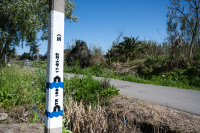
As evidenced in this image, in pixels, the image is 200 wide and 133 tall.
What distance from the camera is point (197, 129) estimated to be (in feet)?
11.0

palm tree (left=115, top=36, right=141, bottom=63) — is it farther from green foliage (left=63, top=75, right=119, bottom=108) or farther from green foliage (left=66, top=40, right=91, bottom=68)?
green foliage (left=63, top=75, right=119, bottom=108)

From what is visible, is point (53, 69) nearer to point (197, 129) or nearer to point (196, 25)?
point (197, 129)

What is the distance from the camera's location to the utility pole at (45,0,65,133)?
184 centimetres

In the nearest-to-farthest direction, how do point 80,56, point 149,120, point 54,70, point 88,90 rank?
point 54,70
point 149,120
point 88,90
point 80,56

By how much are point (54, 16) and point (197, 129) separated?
3511 millimetres

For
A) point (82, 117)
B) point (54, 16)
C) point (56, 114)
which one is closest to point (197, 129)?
point (82, 117)

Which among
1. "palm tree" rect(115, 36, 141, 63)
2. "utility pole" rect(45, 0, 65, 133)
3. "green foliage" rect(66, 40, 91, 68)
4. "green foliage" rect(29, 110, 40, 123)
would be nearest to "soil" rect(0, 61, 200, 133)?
"green foliage" rect(29, 110, 40, 123)

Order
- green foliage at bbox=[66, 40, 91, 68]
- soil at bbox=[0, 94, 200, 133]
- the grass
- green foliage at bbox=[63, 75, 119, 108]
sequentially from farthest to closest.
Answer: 1. green foliage at bbox=[66, 40, 91, 68]
2. green foliage at bbox=[63, 75, 119, 108]
3. the grass
4. soil at bbox=[0, 94, 200, 133]

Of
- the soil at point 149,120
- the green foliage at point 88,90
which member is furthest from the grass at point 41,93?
the soil at point 149,120

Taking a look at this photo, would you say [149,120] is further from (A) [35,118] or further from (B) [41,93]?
(B) [41,93]

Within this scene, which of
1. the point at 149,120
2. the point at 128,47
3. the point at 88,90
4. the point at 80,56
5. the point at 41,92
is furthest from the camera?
the point at 80,56

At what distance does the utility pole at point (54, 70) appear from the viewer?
72.3 inches

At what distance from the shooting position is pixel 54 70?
1847mm

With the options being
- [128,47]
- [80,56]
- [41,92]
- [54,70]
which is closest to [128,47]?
[128,47]
